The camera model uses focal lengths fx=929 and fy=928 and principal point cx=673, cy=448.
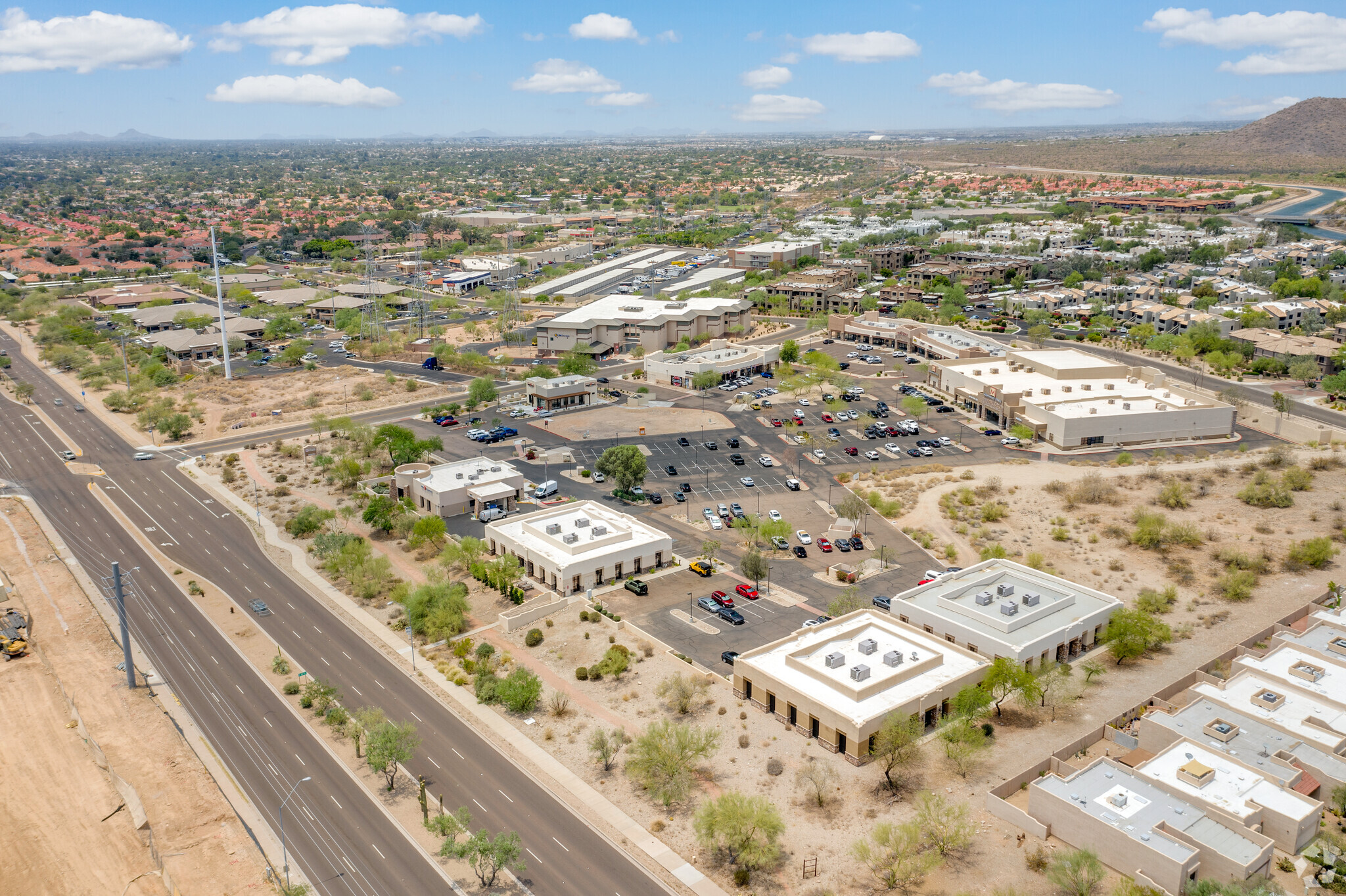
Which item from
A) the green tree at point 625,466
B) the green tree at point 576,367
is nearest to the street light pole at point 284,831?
the green tree at point 625,466

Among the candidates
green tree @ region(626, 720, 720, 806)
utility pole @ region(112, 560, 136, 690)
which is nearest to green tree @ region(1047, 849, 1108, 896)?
green tree @ region(626, 720, 720, 806)

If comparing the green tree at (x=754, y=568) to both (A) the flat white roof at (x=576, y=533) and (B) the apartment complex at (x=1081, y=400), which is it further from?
(B) the apartment complex at (x=1081, y=400)

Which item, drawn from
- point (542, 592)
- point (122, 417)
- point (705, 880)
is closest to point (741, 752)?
point (705, 880)

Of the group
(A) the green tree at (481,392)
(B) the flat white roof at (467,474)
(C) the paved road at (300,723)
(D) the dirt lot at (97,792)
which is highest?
(A) the green tree at (481,392)

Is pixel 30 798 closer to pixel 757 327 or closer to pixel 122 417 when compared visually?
pixel 122 417

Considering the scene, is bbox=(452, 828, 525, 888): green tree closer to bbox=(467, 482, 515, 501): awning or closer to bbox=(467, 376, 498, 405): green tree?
bbox=(467, 482, 515, 501): awning

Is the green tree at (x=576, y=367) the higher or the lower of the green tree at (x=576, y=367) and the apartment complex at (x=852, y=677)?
the higher

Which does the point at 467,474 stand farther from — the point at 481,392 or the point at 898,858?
the point at 898,858
